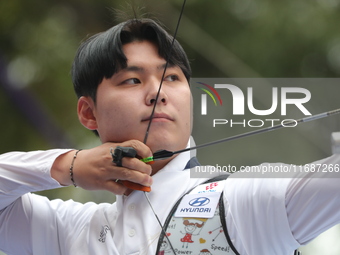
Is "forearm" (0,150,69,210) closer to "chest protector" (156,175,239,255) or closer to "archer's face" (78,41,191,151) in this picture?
"archer's face" (78,41,191,151)

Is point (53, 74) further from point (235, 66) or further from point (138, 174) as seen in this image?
point (138, 174)

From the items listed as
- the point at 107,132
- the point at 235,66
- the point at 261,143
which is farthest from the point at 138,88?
the point at 235,66

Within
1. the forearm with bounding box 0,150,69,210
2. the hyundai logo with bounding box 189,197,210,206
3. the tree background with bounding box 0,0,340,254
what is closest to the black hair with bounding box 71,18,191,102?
the forearm with bounding box 0,150,69,210

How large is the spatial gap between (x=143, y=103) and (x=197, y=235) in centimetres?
23

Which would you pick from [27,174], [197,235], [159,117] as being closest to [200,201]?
[197,235]

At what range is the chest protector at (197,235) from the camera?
73 centimetres

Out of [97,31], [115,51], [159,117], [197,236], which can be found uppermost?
[97,31]

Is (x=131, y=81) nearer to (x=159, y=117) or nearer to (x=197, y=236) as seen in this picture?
(x=159, y=117)

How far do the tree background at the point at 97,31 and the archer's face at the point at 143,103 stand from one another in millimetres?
859

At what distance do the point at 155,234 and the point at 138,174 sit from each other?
3.5 inches

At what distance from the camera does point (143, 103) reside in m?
0.89

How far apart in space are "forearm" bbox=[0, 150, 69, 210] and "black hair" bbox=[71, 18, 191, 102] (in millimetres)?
135

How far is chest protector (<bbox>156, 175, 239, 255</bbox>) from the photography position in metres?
0.73

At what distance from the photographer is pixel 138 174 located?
833 millimetres
